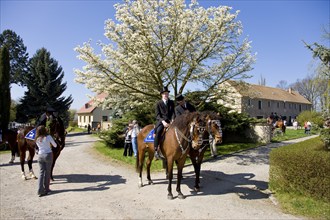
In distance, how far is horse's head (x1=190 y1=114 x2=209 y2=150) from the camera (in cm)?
675

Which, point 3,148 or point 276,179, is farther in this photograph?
point 3,148

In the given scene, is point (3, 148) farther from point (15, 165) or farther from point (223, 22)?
point (223, 22)

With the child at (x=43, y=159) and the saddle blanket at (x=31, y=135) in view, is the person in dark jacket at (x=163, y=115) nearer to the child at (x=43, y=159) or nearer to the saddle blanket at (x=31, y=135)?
the child at (x=43, y=159)

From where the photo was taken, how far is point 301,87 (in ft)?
233

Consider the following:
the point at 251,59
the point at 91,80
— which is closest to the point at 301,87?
the point at 251,59

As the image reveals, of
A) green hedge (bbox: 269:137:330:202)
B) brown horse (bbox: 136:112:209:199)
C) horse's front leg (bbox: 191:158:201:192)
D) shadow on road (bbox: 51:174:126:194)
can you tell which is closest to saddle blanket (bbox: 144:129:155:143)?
brown horse (bbox: 136:112:209:199)

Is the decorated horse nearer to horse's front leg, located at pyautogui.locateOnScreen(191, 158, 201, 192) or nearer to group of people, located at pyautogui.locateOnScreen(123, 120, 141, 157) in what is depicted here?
group of people, located at pyautogui.locateOnScreen(123, 120, 141, 157)

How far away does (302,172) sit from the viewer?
6426 millimetres

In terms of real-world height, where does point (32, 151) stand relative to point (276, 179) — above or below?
above

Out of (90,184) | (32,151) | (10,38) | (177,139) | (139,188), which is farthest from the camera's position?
(10,38)

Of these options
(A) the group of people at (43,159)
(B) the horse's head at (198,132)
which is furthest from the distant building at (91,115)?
(B) the horse's head at (198,132)

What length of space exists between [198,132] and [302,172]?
2.94 m

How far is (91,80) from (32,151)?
4.86 meters

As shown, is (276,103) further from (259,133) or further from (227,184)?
(227,184)
